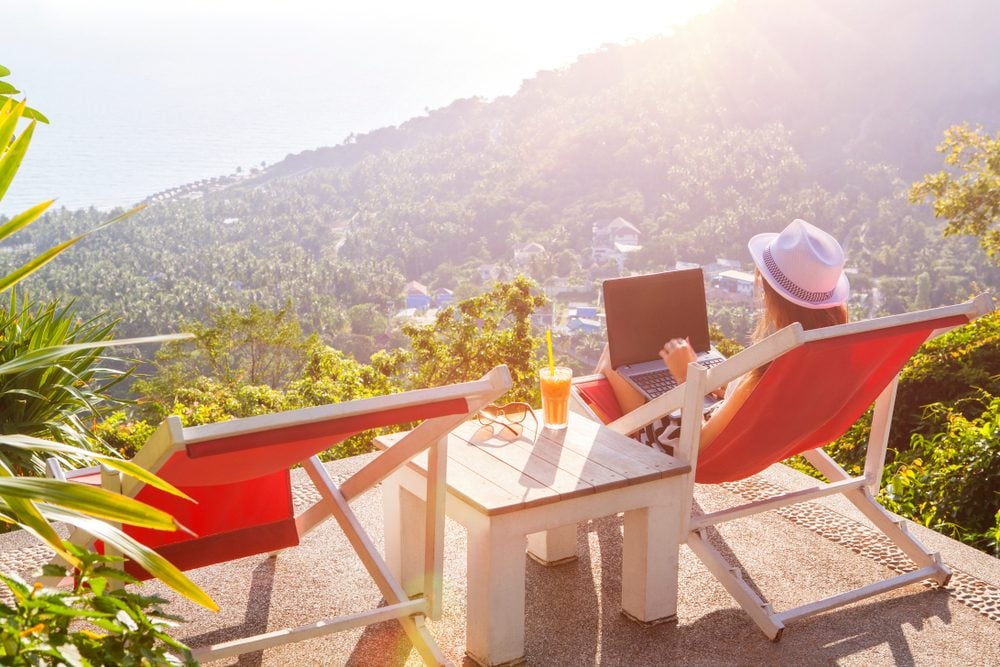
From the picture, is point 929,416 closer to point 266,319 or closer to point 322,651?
point 322,651

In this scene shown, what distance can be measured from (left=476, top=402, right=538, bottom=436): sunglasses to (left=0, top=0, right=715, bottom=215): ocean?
155ft

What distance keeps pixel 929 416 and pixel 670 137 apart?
126 feet

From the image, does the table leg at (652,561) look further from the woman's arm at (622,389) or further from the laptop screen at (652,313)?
the laptop screen at (652,313)

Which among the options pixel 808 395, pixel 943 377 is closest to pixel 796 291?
pixel 808 395

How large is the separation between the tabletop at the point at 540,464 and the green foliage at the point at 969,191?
243 inches

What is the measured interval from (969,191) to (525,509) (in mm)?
7049

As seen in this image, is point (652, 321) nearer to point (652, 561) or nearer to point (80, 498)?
point (652, 561)

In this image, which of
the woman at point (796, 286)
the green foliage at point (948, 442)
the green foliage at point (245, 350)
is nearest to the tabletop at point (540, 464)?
the woman at point (796, 286)

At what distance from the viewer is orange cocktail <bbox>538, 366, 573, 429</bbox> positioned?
103 inches

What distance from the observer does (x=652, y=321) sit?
3.24m

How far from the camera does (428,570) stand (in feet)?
7.00

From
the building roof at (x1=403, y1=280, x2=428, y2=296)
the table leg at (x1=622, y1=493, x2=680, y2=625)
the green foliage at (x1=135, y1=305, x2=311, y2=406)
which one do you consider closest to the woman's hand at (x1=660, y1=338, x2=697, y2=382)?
the table leg at (x1=622, y1=493, x2=680, y2=625)

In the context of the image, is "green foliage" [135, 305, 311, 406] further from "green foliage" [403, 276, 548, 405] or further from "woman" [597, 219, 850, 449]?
"woman" [597, 219, 850, 449]

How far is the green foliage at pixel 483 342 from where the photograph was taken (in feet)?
21.9
